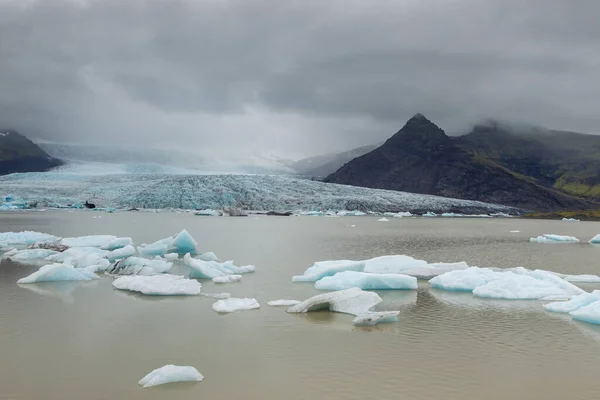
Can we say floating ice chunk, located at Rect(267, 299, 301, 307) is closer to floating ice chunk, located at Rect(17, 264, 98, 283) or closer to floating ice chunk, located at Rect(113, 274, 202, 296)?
floating ice chunk, located at Rect(113, 274, 202, 296)

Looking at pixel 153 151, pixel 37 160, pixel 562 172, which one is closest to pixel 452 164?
pixel 562 172

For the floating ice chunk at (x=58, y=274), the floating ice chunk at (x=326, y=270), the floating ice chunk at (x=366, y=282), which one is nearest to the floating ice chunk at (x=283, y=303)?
the floating ice chunk at (x=366, y=282)

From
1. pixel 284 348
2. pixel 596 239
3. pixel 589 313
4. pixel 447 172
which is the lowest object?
pixel 284 348

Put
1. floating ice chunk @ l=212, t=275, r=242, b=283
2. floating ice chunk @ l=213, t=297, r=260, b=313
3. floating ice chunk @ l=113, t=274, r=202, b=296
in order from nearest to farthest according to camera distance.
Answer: floating ice chunk @ l=213, t=297, r=260, b=313 < floating ice chunk @ l=113, t=274, r=202, b=296 < floating ice chunk @ l=212, t=275, r=242, b=283

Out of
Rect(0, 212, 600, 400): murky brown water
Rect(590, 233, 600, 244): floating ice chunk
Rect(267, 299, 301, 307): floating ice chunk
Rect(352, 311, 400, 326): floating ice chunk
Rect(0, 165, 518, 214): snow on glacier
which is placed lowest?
Rect(0, 212, 600, 400): murky brown water

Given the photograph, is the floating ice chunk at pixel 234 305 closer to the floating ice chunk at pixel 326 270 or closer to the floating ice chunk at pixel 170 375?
the floating ice chunk at pixel 326 270

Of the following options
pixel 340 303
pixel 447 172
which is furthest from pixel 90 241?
pixel 447 172

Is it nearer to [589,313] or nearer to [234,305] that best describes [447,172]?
[589,313]

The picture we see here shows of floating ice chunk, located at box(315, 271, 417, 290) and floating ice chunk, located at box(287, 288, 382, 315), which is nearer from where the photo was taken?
floating ice chunk, located at box(287, 288, 382, 315)

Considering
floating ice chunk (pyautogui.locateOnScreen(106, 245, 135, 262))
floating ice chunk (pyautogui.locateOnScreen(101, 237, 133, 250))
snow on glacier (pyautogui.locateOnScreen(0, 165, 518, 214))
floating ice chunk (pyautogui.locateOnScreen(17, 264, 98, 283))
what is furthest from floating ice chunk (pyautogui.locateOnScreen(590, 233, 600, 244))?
snow on glacier (pyautogui.locateOnScreen(0, 165, 518, 214))
